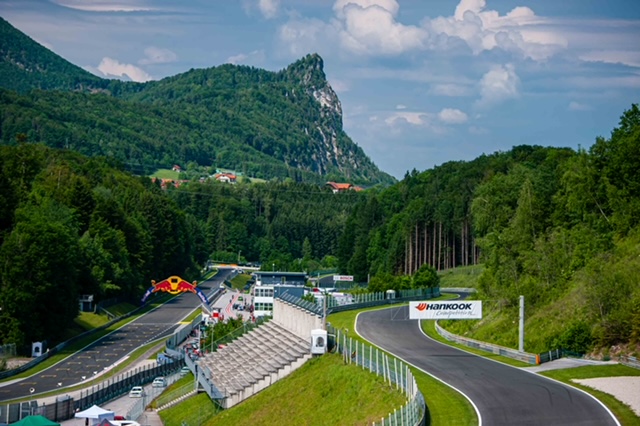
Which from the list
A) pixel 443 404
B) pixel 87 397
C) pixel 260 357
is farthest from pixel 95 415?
pixel 443 404

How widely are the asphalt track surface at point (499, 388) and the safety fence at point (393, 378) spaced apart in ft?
8.41

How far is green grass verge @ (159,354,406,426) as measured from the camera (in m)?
41.8

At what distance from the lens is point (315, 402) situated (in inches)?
1833

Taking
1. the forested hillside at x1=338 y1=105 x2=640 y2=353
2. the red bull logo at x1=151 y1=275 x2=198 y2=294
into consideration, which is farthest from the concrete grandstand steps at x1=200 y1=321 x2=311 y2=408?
the red bull logo at x1=151 y1=275 x2=198 y2=294

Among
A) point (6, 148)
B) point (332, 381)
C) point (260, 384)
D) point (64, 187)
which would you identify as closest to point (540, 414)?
point (332, 381)

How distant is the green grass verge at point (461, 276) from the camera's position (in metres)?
140

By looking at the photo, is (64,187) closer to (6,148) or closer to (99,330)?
(6,148)

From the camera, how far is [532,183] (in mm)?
94125

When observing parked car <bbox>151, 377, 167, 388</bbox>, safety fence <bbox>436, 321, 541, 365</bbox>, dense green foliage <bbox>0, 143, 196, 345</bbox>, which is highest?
dense green foliage <bbox>0, 143, 196, 345</bbox>

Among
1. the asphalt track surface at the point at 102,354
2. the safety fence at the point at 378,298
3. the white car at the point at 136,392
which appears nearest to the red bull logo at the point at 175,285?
the asphalt track surface at the point at 102,354

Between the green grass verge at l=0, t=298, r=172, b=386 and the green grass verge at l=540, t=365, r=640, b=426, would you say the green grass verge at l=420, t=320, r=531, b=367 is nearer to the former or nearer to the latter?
the green grass verge at l=540, t=365, r=640, b=426

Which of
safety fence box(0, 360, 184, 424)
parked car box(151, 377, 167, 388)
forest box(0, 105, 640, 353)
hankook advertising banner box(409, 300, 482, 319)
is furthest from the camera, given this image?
parked car box(151, 377, 167, 388)

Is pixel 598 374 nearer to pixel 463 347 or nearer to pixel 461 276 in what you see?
pixel 463 347

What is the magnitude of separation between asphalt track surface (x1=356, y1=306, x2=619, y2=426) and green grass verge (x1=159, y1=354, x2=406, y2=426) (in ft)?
13.1
